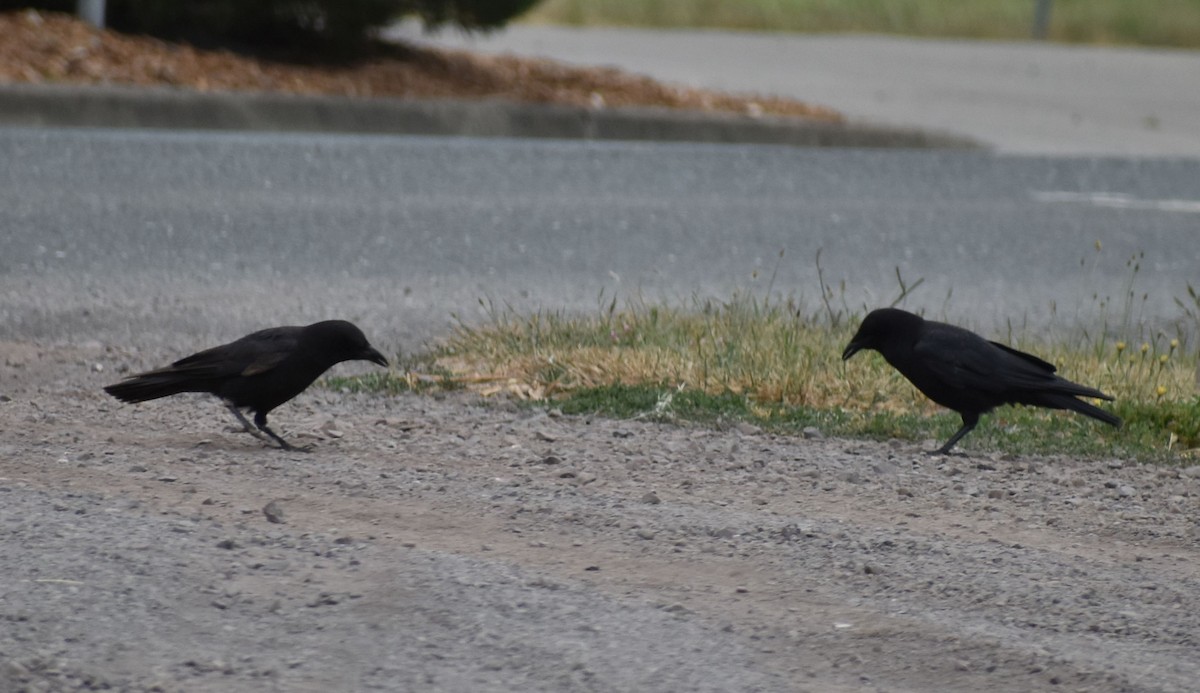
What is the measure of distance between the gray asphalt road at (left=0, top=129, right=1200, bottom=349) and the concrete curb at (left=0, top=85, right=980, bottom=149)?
0.27 m

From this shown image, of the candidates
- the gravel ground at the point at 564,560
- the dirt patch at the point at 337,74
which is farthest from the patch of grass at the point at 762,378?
the dirt patch at the point at 337,74

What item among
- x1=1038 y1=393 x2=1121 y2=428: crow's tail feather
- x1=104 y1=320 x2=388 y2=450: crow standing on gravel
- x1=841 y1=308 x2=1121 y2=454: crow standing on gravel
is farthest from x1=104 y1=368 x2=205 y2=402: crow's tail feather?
x1=1038 y1=393 x2=1121 y2=428: crow's tail feather

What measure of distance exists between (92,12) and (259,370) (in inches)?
266

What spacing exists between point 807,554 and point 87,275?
388 centimetres

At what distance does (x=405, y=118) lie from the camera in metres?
10.4

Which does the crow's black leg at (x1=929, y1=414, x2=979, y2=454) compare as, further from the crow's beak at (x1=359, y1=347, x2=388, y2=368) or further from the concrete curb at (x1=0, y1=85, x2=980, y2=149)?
the concrete curb at (x1=0, y1=85, x2=980, y2=149)

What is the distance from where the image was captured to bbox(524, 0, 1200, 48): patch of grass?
64.5 feet

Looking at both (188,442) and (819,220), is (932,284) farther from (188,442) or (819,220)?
(188,442)

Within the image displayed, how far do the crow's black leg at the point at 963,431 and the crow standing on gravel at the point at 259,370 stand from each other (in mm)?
1698

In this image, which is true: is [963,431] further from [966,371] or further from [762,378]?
[762,378]

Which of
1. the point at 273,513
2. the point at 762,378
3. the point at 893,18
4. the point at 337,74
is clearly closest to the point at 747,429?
the point at 762,378

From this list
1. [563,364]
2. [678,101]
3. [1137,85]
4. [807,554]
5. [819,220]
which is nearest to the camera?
[807,554]

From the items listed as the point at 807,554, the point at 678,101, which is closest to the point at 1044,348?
the point at 807,554

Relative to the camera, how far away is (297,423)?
5.12m
